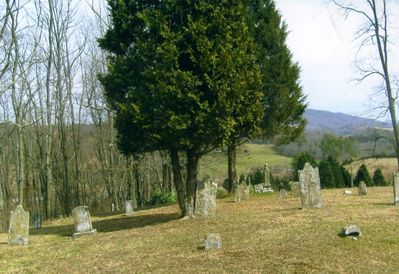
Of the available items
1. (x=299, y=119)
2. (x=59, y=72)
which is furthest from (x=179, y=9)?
(x=59, y=72)

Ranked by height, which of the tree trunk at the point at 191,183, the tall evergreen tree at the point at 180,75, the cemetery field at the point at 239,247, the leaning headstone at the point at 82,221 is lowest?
the cemetery field at the point at 239,247

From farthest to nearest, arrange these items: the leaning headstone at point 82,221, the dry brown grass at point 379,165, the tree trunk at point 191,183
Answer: the dry brown grass at point 379,165
the tree trunk at point 191,183
the leaning headstone at point 82,221

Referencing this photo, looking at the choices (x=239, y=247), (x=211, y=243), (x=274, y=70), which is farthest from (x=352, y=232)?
(x=274, y=70)

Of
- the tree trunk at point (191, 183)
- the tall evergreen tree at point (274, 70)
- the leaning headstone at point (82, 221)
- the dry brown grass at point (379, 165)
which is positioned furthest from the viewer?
the dry brown grass at point (379, 165)

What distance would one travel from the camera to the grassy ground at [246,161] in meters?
36.2

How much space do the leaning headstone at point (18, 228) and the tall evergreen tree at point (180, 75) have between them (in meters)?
3.78

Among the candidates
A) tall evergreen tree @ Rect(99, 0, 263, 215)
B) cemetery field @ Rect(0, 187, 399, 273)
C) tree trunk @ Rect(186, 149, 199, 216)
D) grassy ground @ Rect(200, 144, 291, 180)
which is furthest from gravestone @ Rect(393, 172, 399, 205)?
grassy ground @ Rect(200, 144, 291, 180)

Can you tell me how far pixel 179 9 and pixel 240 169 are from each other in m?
37.3

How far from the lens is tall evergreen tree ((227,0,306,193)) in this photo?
22297 millimetres

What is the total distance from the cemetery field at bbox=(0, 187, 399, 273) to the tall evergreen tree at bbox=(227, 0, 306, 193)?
774 cm

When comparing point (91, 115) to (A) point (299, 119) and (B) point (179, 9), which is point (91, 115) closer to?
(A) point (299, 119)

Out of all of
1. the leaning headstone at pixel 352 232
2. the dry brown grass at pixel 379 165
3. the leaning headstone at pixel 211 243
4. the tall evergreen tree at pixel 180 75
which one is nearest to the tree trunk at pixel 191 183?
the tall evergreen tree at pixel 180 75

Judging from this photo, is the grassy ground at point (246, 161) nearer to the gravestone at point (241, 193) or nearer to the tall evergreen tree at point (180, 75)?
the gravestone at point (241, 193)

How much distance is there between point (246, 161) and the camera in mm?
53562
